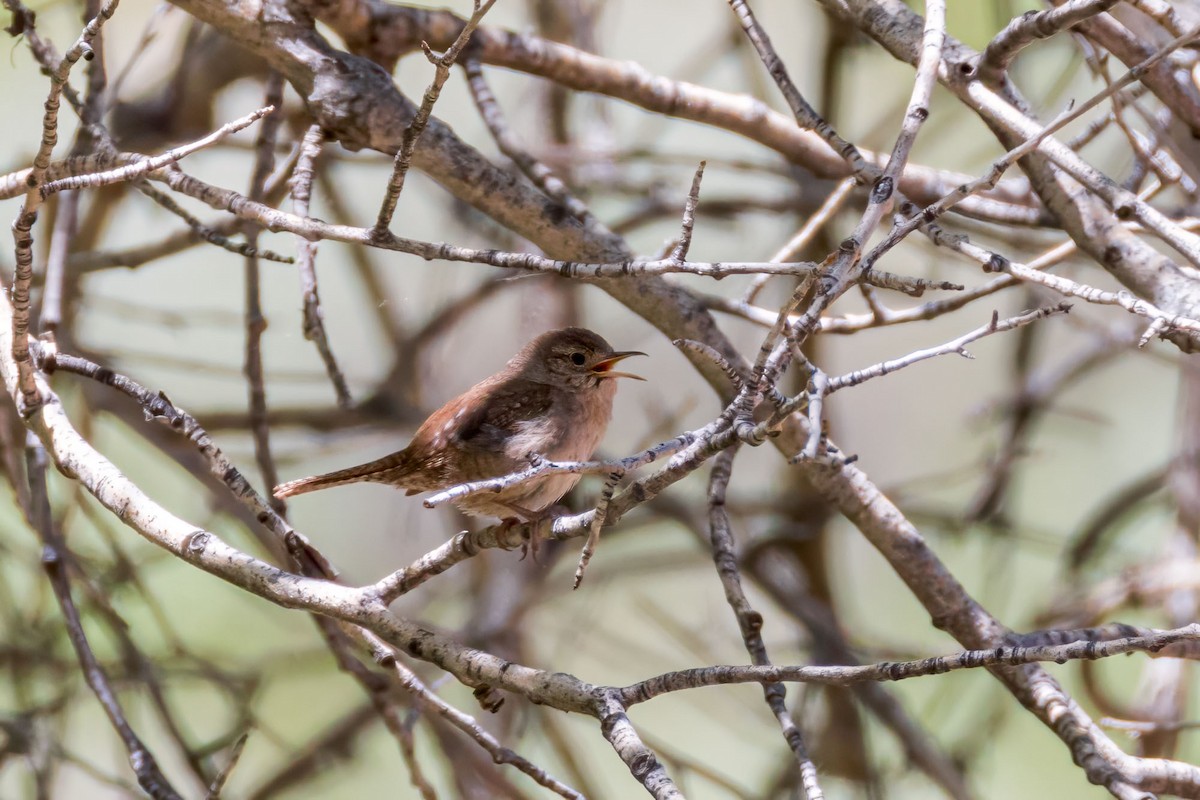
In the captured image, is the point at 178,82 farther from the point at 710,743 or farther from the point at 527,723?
the point at 710,743

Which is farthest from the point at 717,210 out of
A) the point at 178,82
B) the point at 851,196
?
the point at 178,82

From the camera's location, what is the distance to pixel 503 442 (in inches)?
134

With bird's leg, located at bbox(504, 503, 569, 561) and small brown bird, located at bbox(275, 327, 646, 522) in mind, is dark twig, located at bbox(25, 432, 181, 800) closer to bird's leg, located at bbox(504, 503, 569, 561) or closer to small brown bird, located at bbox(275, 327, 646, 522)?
small brown bird, located at bbox(275, 327, 646, 522)

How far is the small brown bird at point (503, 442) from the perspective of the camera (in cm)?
328

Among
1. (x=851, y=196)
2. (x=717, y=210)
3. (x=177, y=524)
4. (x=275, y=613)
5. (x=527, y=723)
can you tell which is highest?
(x=717, y=210)

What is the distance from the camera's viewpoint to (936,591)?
9.52 ft

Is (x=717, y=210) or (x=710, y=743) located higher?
(x=717, y=210)

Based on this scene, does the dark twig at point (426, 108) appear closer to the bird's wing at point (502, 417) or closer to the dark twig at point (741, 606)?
the dark twig at point (741, 606)

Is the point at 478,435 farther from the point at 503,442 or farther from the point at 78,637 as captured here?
the point at 78,637

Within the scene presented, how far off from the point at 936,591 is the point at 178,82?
3.12m

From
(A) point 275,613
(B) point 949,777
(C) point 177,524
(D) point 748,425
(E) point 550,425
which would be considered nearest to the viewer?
(D) point 748,425

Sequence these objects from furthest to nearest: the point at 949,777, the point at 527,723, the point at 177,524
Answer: the point at 527,723 < the point at 949,777 < the point at 177,524

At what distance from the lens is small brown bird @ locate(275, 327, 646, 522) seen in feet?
10.8

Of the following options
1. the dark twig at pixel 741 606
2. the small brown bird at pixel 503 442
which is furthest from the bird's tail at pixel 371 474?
the dark twig at pixel 741 606
